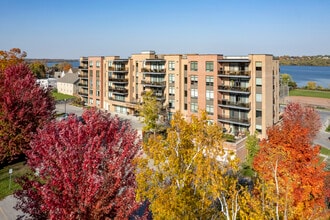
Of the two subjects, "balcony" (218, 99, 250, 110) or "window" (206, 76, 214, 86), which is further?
"window" (206, 76, 214, 86)

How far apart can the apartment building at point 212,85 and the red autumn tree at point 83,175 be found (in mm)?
28712

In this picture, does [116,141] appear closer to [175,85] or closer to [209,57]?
[209,57]

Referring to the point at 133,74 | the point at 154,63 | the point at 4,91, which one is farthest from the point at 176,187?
the point at 133,74

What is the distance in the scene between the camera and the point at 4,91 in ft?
71.1

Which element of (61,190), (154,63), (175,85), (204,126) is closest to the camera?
(61,190)

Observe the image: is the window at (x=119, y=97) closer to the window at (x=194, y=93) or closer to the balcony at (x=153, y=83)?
the balcony at (x=153, y=83)

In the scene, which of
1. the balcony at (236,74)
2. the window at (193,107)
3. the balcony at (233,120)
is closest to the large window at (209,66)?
the balcony at (236,74)

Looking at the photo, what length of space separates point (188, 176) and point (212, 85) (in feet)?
99.5

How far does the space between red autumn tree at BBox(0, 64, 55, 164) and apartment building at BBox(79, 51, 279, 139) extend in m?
22.3

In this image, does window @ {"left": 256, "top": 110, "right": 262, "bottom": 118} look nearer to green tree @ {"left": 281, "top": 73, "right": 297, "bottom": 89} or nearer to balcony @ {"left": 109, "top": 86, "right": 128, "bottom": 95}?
balcony @ {"left": 109, "top": 86, "right": 128, "bottom": 95}

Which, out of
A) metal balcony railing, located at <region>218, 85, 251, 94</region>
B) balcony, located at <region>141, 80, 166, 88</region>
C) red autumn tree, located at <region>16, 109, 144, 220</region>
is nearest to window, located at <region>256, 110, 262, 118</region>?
metal balcony railing, located at <region>218, 85, 251, 94</region>

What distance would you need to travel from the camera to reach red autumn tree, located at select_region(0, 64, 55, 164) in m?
20.8

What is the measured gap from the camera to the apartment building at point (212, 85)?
36469mm

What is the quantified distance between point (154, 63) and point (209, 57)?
11873 millimetres
